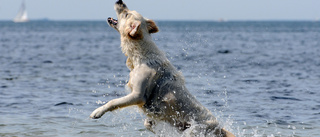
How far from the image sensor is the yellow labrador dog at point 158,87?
7.54 meters

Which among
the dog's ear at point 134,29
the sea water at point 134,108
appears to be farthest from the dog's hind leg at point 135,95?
the dog's ear at point 134,29

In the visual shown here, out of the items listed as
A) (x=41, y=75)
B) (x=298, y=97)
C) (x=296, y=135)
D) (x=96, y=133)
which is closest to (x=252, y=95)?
(x=298, y=97)

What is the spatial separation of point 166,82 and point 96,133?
3.10 m

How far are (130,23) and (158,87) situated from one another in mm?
1111

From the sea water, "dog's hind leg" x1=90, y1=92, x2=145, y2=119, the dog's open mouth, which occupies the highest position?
the dog's open mouth

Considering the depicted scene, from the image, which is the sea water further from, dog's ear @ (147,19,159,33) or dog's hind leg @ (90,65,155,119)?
dog's ear @ (147,19,159,33)

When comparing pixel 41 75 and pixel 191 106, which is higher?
pixel 191 106

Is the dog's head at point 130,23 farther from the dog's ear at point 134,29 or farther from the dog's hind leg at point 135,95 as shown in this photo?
the dog's hind leg at point 135,95

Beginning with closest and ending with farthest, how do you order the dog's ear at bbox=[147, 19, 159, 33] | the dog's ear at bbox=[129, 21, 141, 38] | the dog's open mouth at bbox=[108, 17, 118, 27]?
1. the dog's ear at bbox=[129, 21, 141, 38]
2. the dog's ear at bbox=[147, 19, 159, 33]
3. the dog's open mouth at bbox=[108, 17, 118, 27]

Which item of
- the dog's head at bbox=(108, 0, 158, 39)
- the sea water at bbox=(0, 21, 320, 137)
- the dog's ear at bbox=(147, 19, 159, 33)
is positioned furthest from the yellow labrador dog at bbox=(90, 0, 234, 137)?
the sea water at bbox=(0, 21, 320, 137)

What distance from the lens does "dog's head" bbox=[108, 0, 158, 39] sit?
24.9 ft

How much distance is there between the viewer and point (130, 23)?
25.3ft

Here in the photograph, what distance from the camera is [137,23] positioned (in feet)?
24.7

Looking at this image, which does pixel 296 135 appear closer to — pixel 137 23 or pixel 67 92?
pixel 137 23
